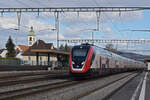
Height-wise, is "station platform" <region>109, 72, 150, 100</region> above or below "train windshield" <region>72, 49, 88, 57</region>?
below

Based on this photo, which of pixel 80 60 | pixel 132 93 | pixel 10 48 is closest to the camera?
pixel 132 93

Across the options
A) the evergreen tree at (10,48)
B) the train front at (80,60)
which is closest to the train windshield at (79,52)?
the train front at (80,60)

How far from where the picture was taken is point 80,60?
2605cm

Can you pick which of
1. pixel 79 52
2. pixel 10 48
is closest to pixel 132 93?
pixel 79 52

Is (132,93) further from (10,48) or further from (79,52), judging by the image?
(10,48)

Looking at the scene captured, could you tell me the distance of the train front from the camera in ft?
84.1

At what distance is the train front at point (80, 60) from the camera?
84.1ft

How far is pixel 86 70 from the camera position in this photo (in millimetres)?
25766

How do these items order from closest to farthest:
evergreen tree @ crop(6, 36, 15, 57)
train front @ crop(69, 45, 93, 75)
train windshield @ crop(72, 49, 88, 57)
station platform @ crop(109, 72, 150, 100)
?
station platform @ crop(109, 72, 150, 100)
train front @ crop(69, 45, 93, 75)
train windshield @ crop(72, 49, 88, 57)
evergreen tree @ crop(6, 36, 15, 57)

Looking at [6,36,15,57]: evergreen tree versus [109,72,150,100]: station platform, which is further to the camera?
[6,36,15,57]: evergreen tree

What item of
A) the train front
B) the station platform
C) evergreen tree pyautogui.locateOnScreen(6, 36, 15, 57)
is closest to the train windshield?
the train front

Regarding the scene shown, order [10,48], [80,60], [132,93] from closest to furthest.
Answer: [132,93]
[80,60]
[10,48]

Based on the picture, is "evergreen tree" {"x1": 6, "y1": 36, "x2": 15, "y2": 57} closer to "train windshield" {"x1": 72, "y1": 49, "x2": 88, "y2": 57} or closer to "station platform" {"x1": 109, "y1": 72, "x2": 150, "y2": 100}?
"train windshield" {"x1": 72, "y1": 49, "x2": 88, "y2": 57}

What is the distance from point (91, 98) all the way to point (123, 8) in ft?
67.8
